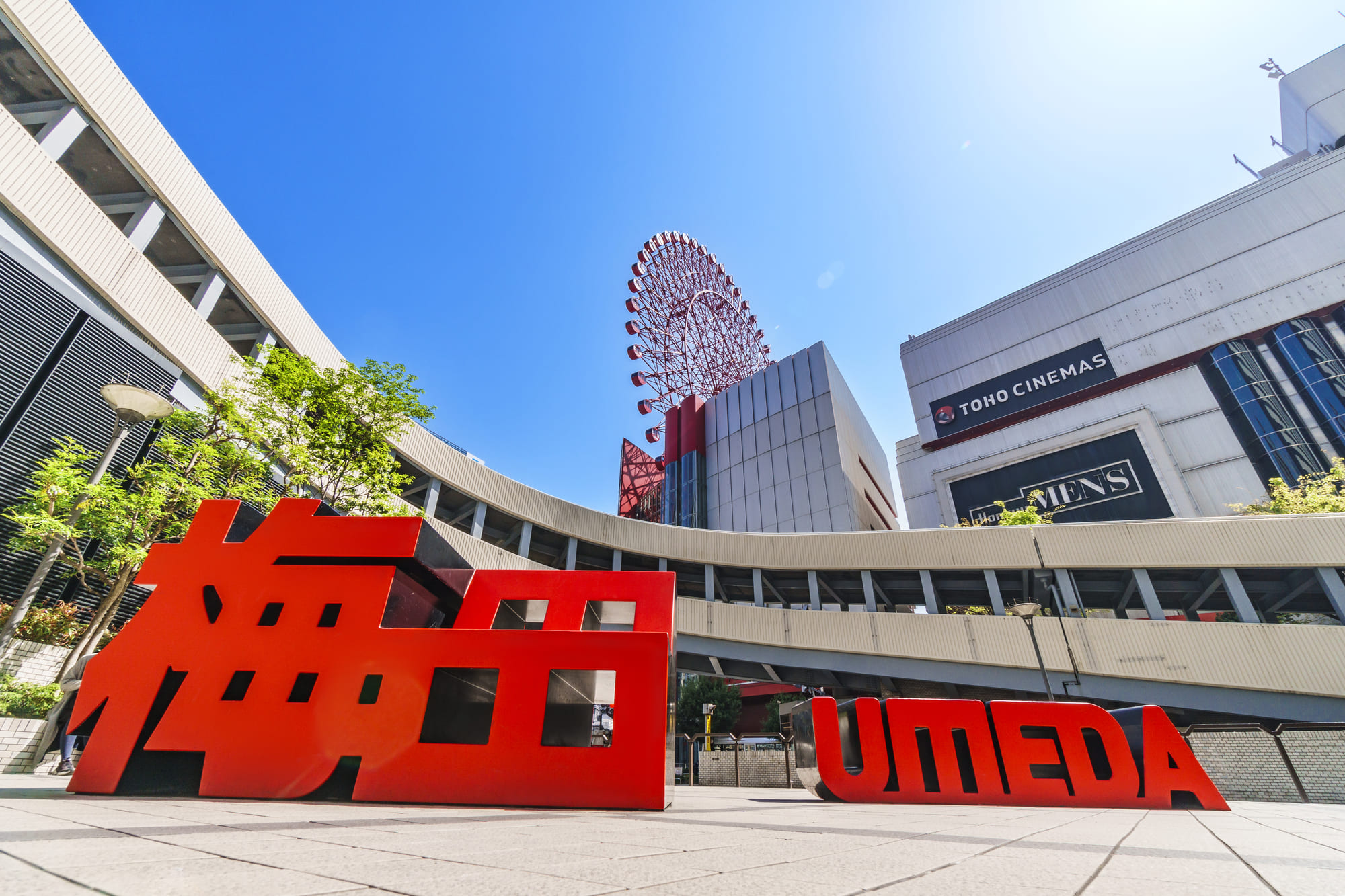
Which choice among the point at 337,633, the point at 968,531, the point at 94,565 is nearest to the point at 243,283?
the point at 94,565

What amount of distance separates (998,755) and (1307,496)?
96.4 feet

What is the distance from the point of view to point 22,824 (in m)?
2.78

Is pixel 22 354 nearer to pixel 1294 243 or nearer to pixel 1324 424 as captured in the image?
pixel 1324 424

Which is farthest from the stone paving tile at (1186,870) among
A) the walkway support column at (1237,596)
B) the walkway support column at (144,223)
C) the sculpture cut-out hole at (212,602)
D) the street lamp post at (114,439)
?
the walkway support column at (1237,596)

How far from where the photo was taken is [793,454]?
40.3 meters

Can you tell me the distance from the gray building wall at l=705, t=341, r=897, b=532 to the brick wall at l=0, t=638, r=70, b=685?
3398 centimetres

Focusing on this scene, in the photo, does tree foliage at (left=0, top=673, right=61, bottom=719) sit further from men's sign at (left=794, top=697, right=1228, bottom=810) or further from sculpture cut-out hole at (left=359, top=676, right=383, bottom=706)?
men's sign at (left=794, top=697, right=1228, bottom=810)

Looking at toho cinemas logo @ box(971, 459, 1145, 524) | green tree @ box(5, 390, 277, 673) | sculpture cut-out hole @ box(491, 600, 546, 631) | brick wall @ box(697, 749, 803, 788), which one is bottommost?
brick wall @ box(697, 749, 803, 788)

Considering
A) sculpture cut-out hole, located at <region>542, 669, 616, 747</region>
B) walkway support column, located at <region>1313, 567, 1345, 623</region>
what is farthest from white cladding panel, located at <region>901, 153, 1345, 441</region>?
sculpture cut-out hole, located at <region>542, 669, 616, 747</region>

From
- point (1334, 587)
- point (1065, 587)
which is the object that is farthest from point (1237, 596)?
point (1065, 587)

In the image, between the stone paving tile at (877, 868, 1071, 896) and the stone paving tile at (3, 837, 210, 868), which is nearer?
the stone paving tile at (877, 868, 1071, 896)

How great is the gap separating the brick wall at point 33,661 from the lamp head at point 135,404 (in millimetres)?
4623

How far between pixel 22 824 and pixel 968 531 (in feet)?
80.7

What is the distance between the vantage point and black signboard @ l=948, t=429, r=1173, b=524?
31484mm
